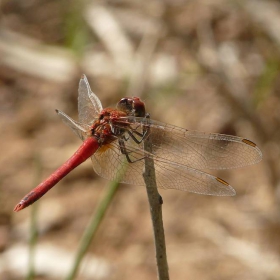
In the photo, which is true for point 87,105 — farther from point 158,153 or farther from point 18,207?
point 18,207

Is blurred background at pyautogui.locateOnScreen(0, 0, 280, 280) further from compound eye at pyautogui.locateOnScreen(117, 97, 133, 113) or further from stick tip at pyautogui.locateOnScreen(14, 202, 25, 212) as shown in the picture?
compound eye at pyautogui.locateOnScreen(117, 97, 133, 113)

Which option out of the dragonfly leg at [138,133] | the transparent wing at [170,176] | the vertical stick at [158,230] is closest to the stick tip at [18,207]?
the transparent wing at [170,176]

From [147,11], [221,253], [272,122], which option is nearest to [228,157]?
[221,253]

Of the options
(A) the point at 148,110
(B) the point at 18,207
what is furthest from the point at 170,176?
(A) the point at 148,110

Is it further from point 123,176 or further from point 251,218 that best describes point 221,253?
point 123,176

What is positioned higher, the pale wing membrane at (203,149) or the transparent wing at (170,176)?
the pale wing membrane at (203,149)

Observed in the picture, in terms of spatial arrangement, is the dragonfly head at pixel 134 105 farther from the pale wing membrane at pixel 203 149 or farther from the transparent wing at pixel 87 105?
the transparent wing at pixel 87 105
